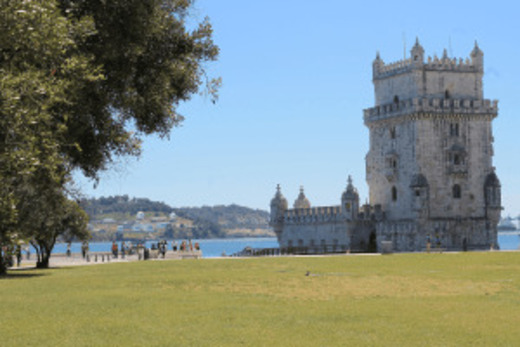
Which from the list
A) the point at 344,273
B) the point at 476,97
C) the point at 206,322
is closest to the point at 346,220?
the point at 476,97

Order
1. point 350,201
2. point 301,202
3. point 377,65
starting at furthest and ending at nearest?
point 301,202 < point 377,65 < point 350,201

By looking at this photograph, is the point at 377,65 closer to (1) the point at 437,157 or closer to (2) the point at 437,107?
(2) the point at 437,107

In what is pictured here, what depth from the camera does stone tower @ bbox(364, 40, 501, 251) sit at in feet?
274

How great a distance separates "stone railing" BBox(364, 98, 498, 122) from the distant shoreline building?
0.10m

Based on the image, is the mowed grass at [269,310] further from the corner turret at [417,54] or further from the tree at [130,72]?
the corner turret at [417,54]

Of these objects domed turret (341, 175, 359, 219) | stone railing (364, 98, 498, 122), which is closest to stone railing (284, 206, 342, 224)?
domed turret (341, 175, 359, 219)

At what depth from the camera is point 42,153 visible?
1538cm

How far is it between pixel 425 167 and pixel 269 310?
210ft

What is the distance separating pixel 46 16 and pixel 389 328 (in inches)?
390

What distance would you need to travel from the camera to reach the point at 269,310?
73.6 feet

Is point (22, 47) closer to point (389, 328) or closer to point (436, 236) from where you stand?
point (389, 328)

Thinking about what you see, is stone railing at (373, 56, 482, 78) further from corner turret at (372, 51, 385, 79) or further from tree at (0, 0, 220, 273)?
tree at (0, 0, 220, 273)

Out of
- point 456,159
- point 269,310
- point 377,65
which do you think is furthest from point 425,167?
point 269,310

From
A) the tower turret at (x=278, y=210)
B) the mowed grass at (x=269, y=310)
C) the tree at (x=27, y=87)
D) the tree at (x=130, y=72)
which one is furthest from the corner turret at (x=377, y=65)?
the tree at (x=27, y=87)
